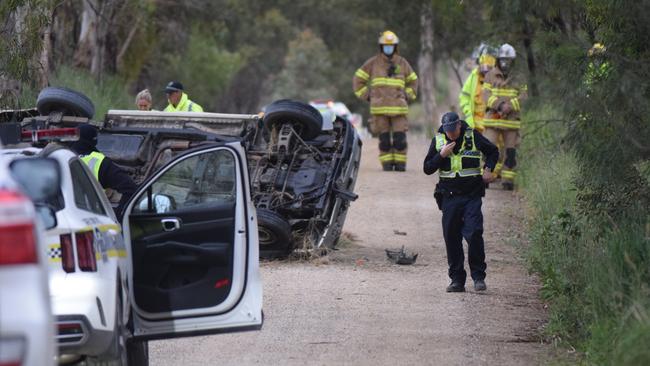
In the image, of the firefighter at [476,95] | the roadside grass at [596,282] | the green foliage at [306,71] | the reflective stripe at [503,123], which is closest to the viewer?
the roadside grass at [596,282]

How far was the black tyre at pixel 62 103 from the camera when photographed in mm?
12211

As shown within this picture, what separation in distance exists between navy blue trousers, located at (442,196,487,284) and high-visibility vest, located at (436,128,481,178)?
23 centimetres

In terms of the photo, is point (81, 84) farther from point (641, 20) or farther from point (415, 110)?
point (415, 110)

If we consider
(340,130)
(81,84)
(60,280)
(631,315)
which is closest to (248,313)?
(60,280)

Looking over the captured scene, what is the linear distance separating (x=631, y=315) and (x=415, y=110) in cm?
5878

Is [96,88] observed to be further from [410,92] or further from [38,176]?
[38,176]

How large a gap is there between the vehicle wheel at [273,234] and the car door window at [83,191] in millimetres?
4849

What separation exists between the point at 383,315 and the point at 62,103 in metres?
3.96

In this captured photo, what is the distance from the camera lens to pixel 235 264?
7.86m

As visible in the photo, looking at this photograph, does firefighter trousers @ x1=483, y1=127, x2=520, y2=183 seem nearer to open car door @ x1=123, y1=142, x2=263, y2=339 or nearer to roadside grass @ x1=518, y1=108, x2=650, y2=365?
roadside grass @ x1=518, y1=108, x2=650, y2=365

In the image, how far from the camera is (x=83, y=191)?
724 cm

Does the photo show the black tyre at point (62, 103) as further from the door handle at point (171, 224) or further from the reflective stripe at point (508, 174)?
the reflective stripe at point (508, 174)

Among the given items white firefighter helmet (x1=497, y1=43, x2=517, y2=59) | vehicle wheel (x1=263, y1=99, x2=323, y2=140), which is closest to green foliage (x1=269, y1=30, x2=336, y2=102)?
white firefighter helmet (x1=497, y1=43, x2=517, y2=59)

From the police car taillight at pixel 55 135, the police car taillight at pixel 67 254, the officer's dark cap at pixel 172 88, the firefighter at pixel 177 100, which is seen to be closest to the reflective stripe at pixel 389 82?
the firefighter at pixel 177 100
